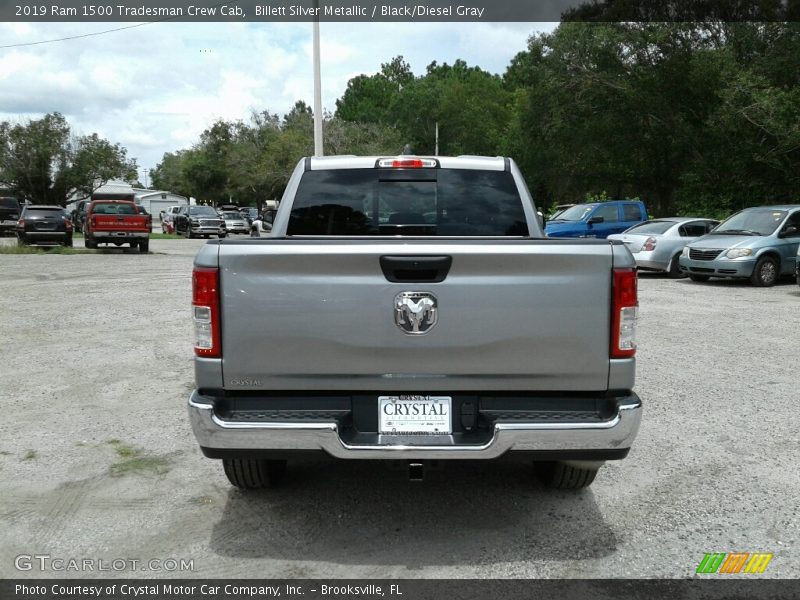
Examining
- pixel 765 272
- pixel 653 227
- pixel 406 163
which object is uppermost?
pixel 406 163

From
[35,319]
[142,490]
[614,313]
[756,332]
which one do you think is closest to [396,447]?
[614,313]

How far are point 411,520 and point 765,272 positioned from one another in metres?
14.4

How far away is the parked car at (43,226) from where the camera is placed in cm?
2720

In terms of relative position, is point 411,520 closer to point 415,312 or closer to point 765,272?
point 415,312

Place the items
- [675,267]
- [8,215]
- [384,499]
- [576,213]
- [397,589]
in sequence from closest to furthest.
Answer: [397,589] < [384,499] < [675,267] < [576,213] < [8,215]

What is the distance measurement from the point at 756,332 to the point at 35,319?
33.5 ft

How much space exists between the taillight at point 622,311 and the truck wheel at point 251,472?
2.05 metres

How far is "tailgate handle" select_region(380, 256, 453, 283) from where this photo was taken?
140 inches

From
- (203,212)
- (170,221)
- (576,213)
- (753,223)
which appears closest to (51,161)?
(170,221)

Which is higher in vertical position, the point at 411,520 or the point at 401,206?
the point at 401,206

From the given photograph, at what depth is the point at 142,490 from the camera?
15.3 ft

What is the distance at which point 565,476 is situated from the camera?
4.54 meters

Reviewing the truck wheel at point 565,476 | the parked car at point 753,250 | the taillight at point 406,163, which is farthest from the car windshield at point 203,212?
the truck wheel at point 565,476

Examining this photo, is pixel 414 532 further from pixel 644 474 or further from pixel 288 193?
pixel 288 193
